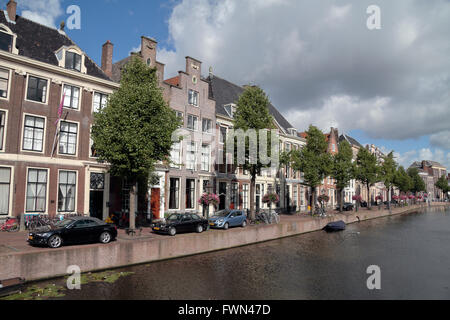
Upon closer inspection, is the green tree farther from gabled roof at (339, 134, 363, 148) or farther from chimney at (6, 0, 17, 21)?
chimney at (6, 0, 17, 21)

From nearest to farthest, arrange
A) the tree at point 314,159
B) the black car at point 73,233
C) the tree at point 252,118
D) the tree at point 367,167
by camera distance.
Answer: the black car at point 73,233 → the tree at point 252,118 → the tree at point 314,159 → the tree at point 367,167

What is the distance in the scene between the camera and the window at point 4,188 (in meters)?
20.3

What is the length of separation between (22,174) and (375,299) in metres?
21.9

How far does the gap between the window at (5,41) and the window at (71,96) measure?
4.14 m

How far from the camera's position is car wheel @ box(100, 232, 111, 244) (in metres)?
16.6

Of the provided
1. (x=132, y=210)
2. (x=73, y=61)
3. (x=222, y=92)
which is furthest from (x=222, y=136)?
(x=132, y=210)

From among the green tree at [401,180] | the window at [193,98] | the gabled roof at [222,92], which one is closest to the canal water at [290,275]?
the window at [193,98]

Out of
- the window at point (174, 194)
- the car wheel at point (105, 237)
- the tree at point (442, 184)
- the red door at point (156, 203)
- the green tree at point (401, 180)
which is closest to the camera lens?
the car wheel at point (105, 237)

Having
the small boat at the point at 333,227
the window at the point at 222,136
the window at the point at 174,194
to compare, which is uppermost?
the window at the point at 222,136

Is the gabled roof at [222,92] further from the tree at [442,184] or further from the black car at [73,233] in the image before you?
the tree at [442,184]

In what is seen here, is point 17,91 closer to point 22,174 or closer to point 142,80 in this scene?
point 22,174

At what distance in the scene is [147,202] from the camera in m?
27.1

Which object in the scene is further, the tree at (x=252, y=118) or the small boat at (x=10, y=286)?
the tree at (x=252, y=118)

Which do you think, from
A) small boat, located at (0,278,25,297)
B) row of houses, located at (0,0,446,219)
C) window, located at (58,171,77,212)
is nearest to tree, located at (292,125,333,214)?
row of houses, located at (0,0,446,219)
